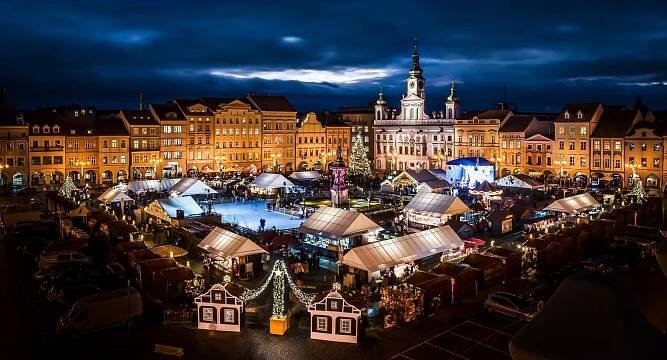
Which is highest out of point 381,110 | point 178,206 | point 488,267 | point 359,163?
point 381,110

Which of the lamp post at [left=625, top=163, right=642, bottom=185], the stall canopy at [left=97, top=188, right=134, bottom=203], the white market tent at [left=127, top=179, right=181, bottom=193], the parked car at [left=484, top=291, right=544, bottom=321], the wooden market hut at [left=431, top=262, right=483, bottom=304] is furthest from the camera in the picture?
the lamp post at [left=625, top=163, right=642, bottom=185]

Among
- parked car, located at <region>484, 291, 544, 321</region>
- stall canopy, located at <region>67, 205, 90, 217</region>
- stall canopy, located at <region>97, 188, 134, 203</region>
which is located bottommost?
parked car, located at <region>484, 291, 544, 321</region>

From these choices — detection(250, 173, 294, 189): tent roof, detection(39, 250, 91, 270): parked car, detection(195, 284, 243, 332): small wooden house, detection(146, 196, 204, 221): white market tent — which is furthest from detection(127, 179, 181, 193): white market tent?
detection(195, 284, 243, 332): small wooden house

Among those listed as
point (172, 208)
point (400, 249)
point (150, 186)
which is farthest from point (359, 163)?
point (400, 249)

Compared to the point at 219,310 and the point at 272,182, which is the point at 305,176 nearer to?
the point at 272,182

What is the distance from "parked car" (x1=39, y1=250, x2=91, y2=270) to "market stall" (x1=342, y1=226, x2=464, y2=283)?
37.7ft

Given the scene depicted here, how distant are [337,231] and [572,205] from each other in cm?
1689

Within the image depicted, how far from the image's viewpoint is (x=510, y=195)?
157 ft

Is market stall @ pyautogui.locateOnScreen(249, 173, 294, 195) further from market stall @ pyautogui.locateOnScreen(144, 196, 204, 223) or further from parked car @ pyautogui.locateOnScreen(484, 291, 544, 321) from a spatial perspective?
parked car @ pyautogui.locateOnScreen(484, 291, 544, 321)

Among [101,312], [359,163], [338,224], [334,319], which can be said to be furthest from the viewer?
[359,163]

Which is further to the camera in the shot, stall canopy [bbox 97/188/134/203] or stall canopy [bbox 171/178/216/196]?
stall canopy [bbox 171/178/216/196]

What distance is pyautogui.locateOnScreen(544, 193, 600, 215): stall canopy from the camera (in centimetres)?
3578

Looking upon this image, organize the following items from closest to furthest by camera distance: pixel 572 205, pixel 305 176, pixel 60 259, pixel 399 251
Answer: pixel 399 251
pixel 60 259
pixel 572 205
pixel 305 176

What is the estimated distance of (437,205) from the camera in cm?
3488
